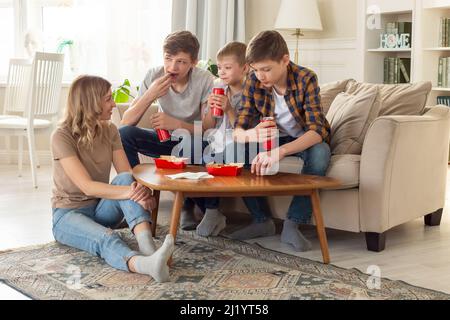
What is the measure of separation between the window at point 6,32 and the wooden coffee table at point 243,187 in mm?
3549

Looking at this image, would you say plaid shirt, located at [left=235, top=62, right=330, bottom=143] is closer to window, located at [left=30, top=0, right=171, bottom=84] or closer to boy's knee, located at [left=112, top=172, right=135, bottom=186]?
boy's knee, located at [left=112, top=172, right=135, bottom=186]

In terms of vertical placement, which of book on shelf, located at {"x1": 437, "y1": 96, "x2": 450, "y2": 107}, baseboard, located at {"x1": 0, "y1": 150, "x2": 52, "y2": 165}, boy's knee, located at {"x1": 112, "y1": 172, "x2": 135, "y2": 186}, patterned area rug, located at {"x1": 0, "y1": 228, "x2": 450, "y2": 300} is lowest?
patterned area rug, located at {"x1": 0, "y1": 228, "x2": 450, "y2": 300}

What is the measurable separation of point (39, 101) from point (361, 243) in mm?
2607

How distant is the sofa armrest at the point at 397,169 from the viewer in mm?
2852

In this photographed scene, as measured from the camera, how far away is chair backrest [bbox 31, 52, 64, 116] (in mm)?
4637

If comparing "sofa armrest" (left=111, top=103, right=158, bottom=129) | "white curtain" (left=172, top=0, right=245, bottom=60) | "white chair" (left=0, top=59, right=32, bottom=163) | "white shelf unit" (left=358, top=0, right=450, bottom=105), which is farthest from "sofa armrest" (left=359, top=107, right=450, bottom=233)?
"white chair" (left=0, top=59, right=32, bottom=163)

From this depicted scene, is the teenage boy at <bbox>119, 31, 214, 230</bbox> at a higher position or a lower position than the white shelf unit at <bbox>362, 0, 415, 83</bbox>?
lower

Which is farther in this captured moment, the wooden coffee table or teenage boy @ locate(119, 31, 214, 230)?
teenage boy @ locate(119, 31, 214, 230)

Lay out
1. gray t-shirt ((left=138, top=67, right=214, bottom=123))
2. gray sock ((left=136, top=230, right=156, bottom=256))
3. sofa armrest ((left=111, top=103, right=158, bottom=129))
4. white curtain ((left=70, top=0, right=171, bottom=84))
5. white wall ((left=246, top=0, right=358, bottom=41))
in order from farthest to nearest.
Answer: white curtain ((left=70, top=0, right=171, bottom=84))
white wall ((left=246, top=0, right=358, bottom=41))
sofa armrest ((left=111, top=103, right=158, bottom=129))
gray t-shirt ((left=138, top=67, right=214, bottom=123))
gray sock ((left=136, top=230, right=156, bottom=256))

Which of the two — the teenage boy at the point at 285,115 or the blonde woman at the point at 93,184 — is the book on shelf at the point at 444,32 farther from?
the blonde woman at the point at 93,184

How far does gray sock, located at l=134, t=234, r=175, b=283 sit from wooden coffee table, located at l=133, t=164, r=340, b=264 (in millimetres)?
180

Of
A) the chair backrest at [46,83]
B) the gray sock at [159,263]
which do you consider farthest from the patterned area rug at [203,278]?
the chair backrest at [46,83]

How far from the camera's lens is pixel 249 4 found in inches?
244

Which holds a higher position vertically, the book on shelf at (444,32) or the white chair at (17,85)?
the book on shelf at (444,32)
